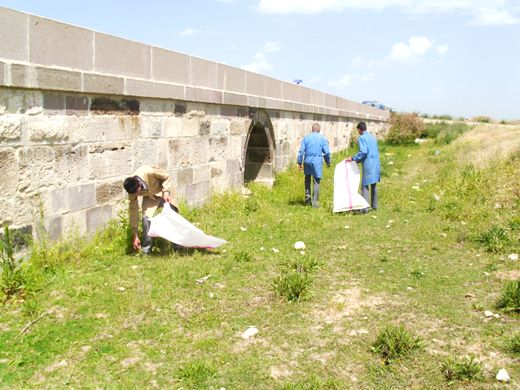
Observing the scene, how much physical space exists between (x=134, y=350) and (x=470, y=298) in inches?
118

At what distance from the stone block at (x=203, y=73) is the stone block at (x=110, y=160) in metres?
1.93

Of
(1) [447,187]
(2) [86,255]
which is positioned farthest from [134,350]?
A: (1) [447,187]

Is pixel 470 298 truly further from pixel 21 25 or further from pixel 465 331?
pixel 21 25

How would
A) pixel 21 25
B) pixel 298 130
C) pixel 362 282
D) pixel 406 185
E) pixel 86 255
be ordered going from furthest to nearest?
pixel 298 130 → pixel 406 185 → pixel 86 255 → pixel 362 282 → pixel 21 25

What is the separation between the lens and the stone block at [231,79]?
859 centimetres

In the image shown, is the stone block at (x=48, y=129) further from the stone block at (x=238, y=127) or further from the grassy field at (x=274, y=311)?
the stone block at (x=238, y=127)

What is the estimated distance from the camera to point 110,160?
601cm

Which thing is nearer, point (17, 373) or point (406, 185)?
point (17, 373)

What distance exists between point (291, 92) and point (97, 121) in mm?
7301

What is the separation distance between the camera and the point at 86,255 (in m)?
5.51

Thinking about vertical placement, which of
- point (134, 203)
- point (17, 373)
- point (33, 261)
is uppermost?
point (134, 203)

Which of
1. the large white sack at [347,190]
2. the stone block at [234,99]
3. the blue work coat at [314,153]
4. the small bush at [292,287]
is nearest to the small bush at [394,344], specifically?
the small bush at [292,287]

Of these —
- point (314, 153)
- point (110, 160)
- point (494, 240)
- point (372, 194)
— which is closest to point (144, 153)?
point (110, 160)

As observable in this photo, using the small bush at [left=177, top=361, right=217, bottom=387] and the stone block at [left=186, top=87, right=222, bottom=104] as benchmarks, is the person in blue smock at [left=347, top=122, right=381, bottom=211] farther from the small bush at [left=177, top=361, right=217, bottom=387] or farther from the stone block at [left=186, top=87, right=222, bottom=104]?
the small bush at [left=177, top=361, right=217, bottom=387]
